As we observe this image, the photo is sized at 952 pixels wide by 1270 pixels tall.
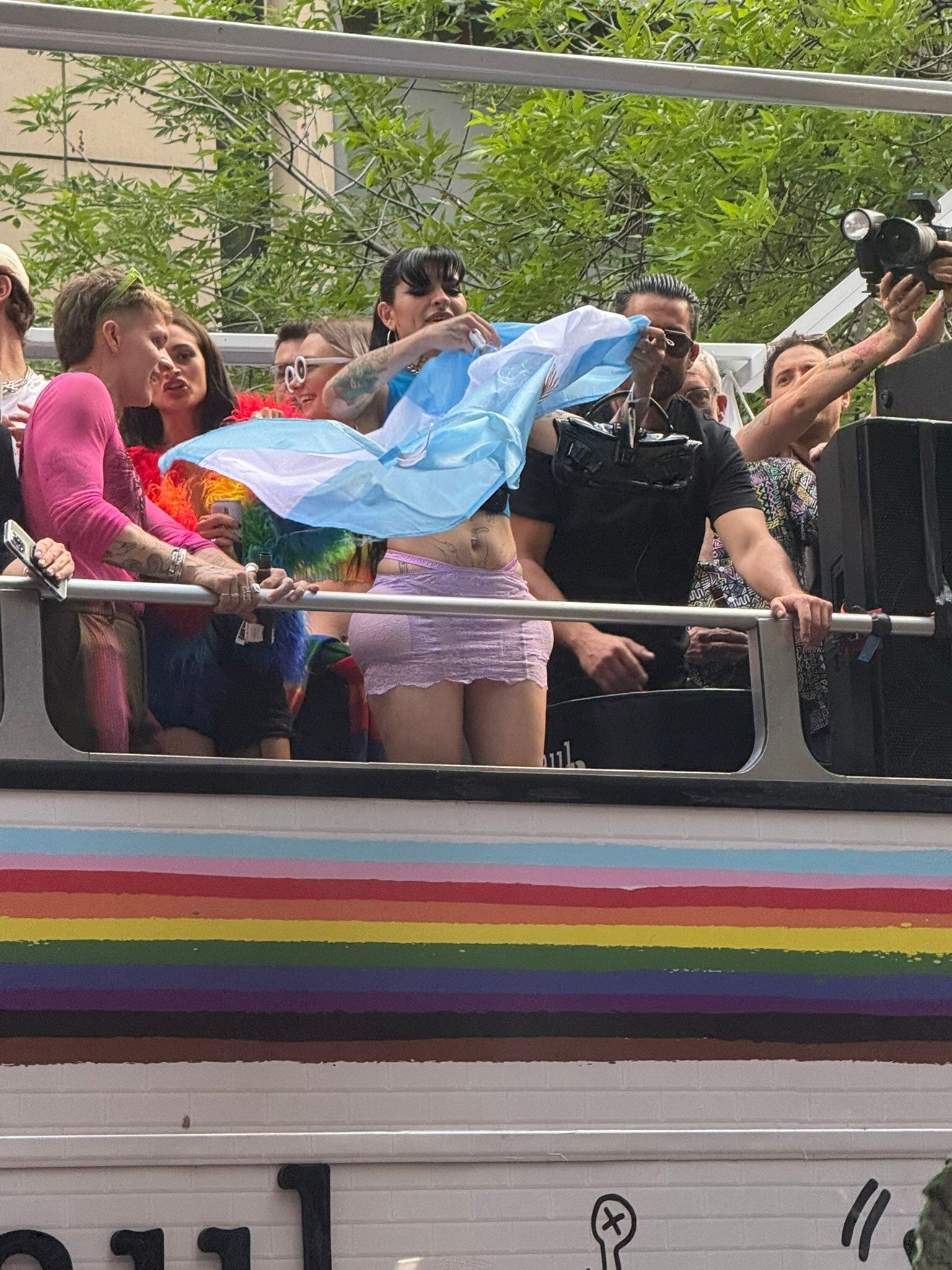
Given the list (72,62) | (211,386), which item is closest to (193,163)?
(72,62)

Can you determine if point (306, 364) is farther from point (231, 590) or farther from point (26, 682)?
point (26, 682)

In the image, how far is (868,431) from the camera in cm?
419

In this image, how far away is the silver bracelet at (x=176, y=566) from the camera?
376 centimetres

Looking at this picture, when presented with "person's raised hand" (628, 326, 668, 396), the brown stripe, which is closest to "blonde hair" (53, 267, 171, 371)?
"person's raised hand" (628, 326, 668, 396)

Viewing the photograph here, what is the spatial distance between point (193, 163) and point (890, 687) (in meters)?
10.7

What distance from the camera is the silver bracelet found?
376 cm

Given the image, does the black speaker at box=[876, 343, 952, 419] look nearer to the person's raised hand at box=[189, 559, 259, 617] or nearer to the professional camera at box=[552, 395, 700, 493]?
the professional camera at box=[552, 395, 700, 493]

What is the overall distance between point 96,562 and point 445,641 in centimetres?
75

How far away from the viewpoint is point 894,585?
417 cm

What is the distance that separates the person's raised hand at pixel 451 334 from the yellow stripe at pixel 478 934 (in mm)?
1302

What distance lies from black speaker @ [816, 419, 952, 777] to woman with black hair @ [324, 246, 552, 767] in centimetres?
70

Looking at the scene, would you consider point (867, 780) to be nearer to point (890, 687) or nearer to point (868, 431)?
point (890, 687)

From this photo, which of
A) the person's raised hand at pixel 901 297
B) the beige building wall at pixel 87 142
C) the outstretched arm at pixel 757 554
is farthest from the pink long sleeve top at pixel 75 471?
the beige building wall at pixel 87 142

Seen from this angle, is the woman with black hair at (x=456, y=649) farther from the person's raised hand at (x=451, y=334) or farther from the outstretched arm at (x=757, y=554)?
the outstretched arm at (x=757, y=554)
